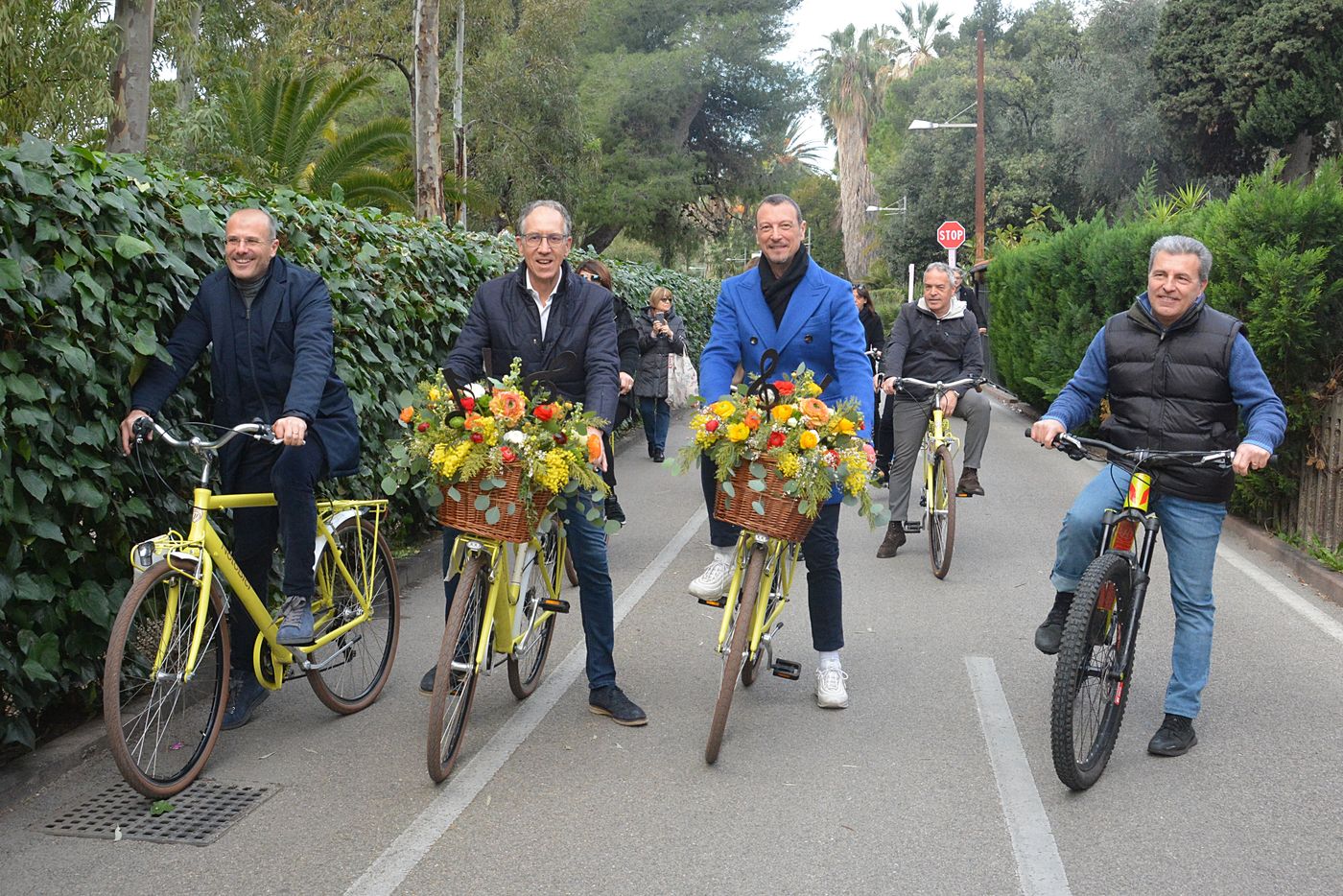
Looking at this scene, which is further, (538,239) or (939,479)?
(939,479)

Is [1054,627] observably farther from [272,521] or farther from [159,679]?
[159,679]

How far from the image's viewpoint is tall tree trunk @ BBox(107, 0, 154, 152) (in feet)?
56.1

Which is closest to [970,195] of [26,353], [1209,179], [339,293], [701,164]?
[701,164]

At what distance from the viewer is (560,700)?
19.8ft

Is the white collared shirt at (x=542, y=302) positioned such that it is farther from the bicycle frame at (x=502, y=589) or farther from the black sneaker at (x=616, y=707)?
the black sneaker at (x=616, y=707)

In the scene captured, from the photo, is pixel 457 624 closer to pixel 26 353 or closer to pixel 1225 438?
pixel 26 353

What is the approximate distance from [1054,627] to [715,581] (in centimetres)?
146

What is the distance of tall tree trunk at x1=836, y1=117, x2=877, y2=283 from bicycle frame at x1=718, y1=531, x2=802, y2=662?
6994 cm

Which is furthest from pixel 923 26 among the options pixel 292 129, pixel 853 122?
pixel 292 129

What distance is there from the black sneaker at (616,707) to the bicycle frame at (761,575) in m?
0.53

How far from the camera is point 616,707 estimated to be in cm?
569

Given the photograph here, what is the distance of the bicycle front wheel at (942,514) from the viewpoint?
8.76m

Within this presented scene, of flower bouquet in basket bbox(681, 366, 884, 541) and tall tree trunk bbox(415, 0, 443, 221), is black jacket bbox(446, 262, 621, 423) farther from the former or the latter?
tall tree trunk bbox(415, 0, 443, 221)

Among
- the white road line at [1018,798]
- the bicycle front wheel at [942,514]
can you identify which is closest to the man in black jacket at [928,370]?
the bicycle front wheel at [942,514]
